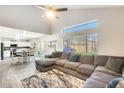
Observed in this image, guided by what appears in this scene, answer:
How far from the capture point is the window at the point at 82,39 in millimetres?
4535

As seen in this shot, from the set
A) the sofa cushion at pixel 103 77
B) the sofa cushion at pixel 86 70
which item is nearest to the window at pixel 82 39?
the sofa cushion at pixel 86 70

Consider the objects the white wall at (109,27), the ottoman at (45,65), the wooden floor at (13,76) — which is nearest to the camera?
Answer: the wooden floor at (13,76)

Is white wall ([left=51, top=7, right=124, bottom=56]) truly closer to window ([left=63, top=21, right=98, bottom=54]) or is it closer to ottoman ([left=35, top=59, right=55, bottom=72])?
window ([left=63, top=21, right=98, bottom=54])

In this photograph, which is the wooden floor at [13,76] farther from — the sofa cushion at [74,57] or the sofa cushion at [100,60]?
the sofa cushion at [100,60]

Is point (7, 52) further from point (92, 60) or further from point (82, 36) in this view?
point (92, 60)

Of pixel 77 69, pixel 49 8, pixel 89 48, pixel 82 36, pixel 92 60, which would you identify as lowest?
pixel 77 69

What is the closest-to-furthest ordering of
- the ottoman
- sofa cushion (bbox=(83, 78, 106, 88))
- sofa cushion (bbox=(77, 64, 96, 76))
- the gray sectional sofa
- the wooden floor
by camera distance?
sofa cushion (bbox=(83, 78, 106, 88)) < the gray sectional sofa < the wooden floor < sofa cushion (bbox=(77, 64, 96, 76)) < the ottoman

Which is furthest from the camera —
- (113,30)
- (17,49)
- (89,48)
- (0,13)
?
(17,49)

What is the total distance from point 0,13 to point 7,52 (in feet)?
14.3

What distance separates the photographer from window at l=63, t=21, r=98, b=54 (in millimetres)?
4535

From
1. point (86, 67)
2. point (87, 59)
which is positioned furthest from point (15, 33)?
point (86, 67)

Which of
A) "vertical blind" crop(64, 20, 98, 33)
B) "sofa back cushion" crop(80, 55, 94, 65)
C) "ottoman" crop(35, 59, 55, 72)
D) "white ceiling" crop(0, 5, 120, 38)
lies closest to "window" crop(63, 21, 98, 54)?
"vertical blind" crop(64, 20, 98, 33)

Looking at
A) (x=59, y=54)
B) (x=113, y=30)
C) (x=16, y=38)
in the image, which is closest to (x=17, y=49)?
(x=16, y=38)

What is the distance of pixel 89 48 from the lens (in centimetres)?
471
